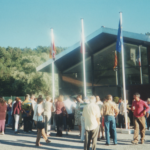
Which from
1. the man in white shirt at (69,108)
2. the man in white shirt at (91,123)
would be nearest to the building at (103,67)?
the man in white shirt at (69,108)

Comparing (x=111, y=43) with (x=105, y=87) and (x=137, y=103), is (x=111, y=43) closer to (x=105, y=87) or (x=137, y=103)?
(x=105, y=87)

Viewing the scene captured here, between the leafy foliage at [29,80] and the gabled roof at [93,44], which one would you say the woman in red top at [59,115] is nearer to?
the gabled roof at [93,44]

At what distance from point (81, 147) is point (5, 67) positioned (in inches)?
1958

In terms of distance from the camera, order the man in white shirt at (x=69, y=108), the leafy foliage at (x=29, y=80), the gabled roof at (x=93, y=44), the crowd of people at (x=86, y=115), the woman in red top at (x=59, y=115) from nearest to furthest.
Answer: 1. the crowd of people at (x=86, y=115)
2. the woman in red top at (x=59, y=115)
3. the man in white shirt at (x=69, y=108)
4. the gabled roof at (x=93, y=44)
5. the leafy foliage at (x=29, y=80)

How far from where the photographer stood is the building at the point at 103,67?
634 inches

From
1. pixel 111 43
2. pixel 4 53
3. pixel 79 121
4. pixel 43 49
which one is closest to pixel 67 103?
pixel 79 121

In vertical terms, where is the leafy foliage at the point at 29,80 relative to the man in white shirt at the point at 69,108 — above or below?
above

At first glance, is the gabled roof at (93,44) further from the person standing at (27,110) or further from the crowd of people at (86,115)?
the person standing at (27,110)

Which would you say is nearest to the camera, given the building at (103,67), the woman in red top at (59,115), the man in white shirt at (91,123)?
the man in white shirt at (91,123)

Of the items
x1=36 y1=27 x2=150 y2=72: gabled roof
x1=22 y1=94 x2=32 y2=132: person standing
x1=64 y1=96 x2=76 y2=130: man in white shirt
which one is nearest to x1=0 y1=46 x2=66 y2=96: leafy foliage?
x1=36 y1=27 x2=150 y2=72: gabled roof

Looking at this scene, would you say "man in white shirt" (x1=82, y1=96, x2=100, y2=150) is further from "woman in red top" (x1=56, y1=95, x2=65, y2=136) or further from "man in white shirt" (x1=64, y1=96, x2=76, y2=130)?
"man in white shirt" (x1=64, y1=96, x2=76, y2=130)

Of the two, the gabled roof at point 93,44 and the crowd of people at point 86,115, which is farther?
the gabled roof at point 93,44

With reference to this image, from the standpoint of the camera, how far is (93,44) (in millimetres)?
16641

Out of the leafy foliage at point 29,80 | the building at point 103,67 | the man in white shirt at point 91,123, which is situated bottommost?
the man in white shirt at point 91,123
